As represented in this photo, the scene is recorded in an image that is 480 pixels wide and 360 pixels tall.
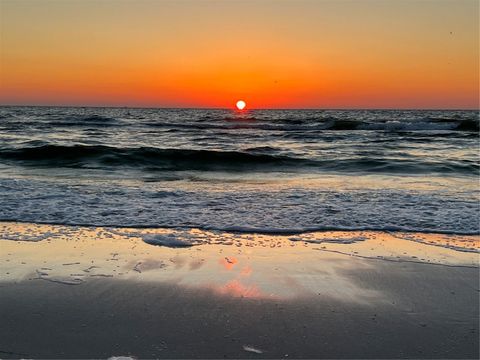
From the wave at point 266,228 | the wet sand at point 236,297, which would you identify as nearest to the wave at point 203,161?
the wave at point 266,228

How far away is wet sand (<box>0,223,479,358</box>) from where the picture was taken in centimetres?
340

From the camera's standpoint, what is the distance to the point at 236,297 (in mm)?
4324

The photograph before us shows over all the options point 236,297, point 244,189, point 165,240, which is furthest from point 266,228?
point 244,189

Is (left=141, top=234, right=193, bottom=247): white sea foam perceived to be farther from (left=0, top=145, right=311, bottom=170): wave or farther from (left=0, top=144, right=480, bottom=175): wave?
(left=0, top=145, right=311, bottom=170): wave

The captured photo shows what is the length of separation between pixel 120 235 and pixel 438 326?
4205 millimetres

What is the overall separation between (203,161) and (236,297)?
14138mm

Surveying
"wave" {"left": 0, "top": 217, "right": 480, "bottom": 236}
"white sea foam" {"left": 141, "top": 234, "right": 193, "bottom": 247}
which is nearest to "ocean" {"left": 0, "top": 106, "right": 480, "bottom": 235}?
"wave" {"left": 0, "top": 217, "right": 480, "bottom": 236}

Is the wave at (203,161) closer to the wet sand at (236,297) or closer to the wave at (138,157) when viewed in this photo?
the wave at (138,157)

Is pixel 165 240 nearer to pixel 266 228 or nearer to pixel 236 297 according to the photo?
pixel 266 228

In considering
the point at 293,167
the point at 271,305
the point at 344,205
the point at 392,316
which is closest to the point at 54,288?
the point at 271,305

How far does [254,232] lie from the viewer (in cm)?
689

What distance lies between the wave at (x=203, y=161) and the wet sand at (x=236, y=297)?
948 cm

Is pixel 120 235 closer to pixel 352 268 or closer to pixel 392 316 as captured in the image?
pixel 352 268

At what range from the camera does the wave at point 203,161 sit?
15789 mm
